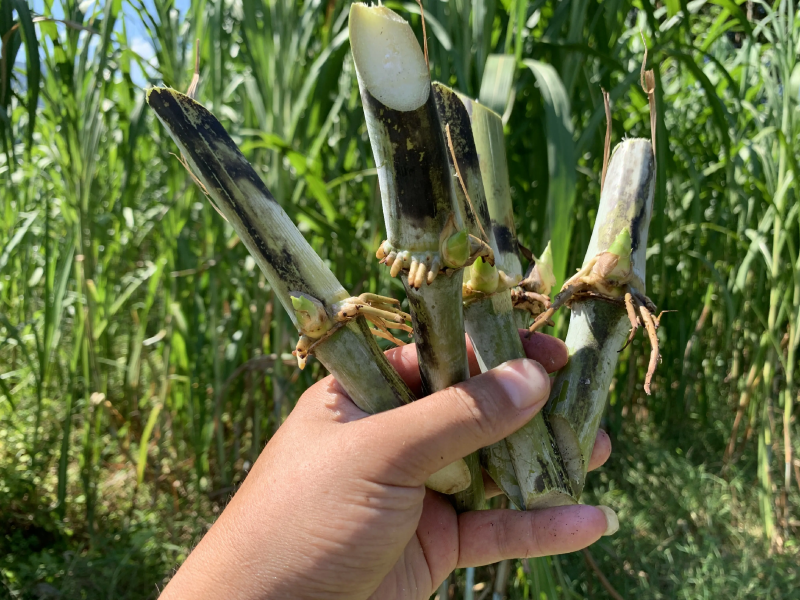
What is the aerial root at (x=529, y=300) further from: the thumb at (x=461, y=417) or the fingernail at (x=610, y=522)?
the fingernail at (x=610, y=522)

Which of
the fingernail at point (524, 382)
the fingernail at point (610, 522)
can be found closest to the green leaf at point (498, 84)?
the fingernail at point (524, 382)

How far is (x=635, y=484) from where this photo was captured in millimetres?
1570

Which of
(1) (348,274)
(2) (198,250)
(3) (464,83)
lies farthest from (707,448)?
(2) (198,250)

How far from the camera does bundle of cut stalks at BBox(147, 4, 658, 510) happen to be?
0.36 meters

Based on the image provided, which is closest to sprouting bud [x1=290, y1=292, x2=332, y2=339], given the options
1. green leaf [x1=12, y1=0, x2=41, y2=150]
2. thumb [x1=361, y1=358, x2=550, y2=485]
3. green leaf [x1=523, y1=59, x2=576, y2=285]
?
thumb [x1=361, y1=358, x2=550, y2=485]

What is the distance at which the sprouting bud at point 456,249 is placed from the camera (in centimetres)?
37

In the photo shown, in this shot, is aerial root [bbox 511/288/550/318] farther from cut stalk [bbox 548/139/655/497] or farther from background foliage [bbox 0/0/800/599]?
background foliage [bbox 0/0/800/599]

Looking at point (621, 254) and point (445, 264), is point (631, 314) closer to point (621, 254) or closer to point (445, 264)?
point (621, 254)

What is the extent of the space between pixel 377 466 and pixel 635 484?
4.44 feet

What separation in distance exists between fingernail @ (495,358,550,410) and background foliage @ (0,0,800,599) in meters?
0.36

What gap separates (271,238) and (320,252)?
32.0 inches

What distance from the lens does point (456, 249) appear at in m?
0.37

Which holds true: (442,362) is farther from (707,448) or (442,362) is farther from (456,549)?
(707,448)

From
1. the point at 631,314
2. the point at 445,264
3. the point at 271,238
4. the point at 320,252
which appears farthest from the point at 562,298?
the point at 320,252
